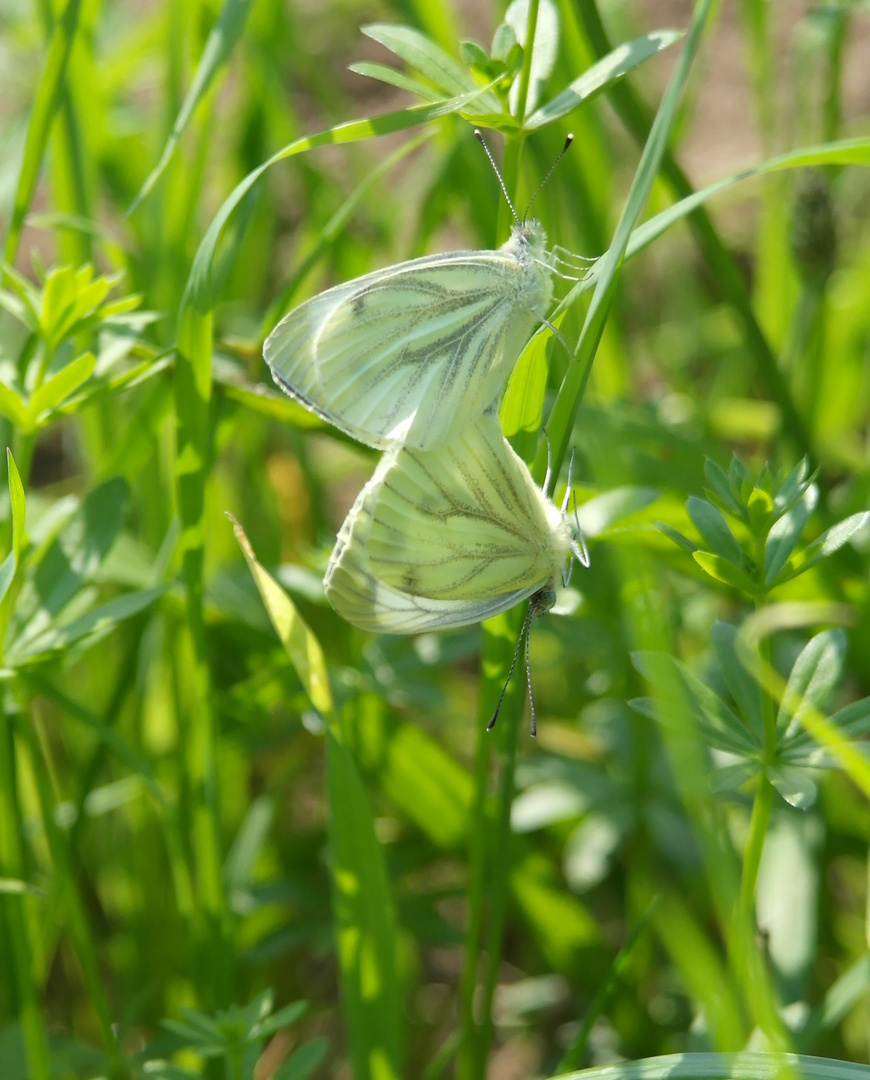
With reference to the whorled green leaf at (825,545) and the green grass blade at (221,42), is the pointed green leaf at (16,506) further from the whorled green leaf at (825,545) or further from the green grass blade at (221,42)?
the whorled green leaf at (825,545)

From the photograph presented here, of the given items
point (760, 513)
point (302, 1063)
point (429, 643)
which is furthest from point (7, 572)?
point (429, 643)

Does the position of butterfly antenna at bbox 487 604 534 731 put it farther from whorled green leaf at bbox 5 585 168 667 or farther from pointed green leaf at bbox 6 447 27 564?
pointed green leaf at bbox 6 447 27 564

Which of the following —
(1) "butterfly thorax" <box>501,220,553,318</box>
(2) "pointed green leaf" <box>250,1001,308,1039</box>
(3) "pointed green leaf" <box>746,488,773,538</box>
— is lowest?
(2) "pointed green leaf" <box>250,1001,308,1039</box>

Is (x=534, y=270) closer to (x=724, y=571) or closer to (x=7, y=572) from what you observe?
(x=724, y=571)

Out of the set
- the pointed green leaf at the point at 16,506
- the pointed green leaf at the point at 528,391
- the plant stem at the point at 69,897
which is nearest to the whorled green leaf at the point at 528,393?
the pointed green leaf at the point at 528,391

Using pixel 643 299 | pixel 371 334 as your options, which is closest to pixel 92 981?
pixel 371 334

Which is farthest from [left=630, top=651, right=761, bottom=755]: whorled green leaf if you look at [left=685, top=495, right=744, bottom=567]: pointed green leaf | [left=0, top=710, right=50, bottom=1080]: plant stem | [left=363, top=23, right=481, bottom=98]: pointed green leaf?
[left=0, top=710, right=50, bottom=1080]: plant stem
